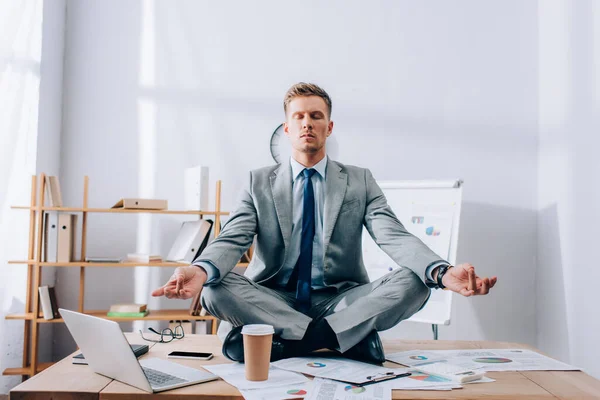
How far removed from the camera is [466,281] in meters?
1.50

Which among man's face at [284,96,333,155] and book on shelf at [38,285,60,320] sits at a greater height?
man's face at [284,96,333,155]

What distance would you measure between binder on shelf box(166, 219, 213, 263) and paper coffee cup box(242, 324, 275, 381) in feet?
5.19

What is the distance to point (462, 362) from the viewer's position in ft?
5.14

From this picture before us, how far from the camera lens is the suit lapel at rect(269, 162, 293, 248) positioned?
1906 millimetres

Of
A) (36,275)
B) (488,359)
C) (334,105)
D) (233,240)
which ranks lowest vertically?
(488,359)

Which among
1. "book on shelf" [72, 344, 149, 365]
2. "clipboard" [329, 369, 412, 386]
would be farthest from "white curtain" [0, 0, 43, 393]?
"clipboard" [329, 369, 412, 386]

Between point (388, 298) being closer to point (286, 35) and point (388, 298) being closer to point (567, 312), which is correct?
point (567, 312)

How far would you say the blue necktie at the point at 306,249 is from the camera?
6.11ft

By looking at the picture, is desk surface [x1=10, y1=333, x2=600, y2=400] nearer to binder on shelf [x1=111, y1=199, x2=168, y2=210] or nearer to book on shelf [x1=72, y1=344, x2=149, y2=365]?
book on shelf [x1=72, y1=344, x2=149, y2=365]

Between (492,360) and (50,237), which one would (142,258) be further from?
(492,360)

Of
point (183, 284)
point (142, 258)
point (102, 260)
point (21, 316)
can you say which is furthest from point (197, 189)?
point (183, 284)

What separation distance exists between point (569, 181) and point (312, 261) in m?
1.68

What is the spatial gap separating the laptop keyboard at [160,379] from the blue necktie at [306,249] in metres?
0.61

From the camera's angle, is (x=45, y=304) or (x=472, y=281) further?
(x=45, y=304)
